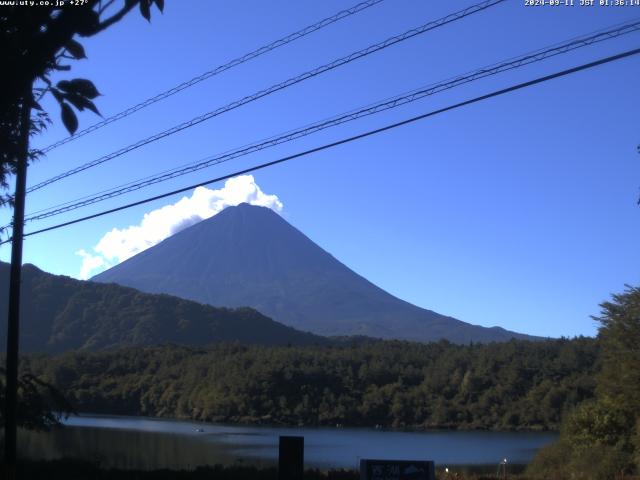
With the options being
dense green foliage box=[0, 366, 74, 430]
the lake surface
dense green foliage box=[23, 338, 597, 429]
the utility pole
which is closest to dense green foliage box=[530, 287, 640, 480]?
the lake surface

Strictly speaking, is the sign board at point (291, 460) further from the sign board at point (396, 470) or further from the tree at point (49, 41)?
the tree at point (49, 41)

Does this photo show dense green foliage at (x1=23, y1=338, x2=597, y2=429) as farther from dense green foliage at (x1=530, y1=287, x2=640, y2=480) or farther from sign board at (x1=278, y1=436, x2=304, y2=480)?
sign board at (x1=278, y1=436, x2=304, y2=480)

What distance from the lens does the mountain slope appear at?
116 m

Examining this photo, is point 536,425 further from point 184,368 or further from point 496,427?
point 184,368

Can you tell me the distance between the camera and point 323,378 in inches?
3329

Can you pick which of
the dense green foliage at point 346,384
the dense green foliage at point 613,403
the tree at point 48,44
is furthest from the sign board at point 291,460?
the dense green foliage at point 346,384

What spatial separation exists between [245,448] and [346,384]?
136 feet

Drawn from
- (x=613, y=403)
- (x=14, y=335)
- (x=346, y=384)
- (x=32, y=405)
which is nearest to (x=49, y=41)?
(x=14, y=335)

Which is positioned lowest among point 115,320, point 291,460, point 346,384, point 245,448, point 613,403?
point 245,448

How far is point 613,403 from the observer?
33.5m

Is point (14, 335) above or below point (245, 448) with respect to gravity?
above

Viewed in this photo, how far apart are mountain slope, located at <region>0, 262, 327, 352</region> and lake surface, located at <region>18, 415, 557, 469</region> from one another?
208 ft

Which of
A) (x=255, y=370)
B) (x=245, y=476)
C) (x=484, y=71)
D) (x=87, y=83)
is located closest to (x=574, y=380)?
(x=255, y=370)

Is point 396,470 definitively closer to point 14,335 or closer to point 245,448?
point 14,335
